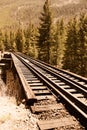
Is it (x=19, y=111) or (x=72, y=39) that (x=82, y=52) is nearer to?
(x=72, y=39)

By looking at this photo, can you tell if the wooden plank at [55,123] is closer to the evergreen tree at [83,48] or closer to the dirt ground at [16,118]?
the dirt ground at [16,118]

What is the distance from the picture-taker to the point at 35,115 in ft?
21.5

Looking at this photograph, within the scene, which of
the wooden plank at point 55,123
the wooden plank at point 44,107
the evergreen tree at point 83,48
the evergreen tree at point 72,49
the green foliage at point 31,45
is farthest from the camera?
the green foliage at point 31,45

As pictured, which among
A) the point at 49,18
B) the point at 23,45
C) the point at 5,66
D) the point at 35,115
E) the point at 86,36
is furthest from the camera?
the point at 23,45

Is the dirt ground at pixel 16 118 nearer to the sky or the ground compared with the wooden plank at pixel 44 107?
nearer to the ground

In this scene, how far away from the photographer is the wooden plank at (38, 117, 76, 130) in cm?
569

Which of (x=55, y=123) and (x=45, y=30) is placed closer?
(x=55, y=123)

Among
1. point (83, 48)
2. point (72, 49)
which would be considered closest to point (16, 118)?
point (83, 48)

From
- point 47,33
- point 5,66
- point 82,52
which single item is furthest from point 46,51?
point 5,66

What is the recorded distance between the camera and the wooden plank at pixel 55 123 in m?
5.69

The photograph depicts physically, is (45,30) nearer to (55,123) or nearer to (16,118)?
(16,118)

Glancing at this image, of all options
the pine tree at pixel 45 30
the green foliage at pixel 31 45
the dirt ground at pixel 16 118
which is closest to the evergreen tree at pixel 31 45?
the green foliage at pixel 31 45

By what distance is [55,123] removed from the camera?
233 inches

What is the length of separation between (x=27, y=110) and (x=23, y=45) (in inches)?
3003
